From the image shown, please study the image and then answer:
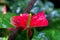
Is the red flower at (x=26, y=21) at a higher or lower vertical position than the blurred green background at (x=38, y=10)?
higher

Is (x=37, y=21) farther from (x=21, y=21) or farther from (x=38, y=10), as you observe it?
(x=38, y=10)

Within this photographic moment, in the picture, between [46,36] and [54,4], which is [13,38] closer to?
[46,36]

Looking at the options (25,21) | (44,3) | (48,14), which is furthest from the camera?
(44,3)

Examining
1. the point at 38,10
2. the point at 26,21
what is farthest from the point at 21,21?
the point at 38,10

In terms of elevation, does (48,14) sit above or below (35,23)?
below

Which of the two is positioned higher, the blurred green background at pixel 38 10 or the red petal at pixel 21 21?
the red petal at pixel 21 21

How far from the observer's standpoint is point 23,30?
0.50 meters

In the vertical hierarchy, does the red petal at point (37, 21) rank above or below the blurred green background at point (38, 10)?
above

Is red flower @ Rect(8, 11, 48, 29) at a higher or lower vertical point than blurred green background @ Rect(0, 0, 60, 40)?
higher

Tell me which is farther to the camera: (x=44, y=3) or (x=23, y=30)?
(x=44, y=3)

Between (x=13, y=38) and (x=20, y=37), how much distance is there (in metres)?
0.02

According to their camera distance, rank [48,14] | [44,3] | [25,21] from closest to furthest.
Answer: [25,21] → [48,14] → [44,3]

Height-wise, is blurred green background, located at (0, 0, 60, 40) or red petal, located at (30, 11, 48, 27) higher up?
red petal, located at (30, 11, 48, 27)

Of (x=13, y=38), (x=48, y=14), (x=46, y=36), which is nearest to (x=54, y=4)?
(x=48, y=14)
